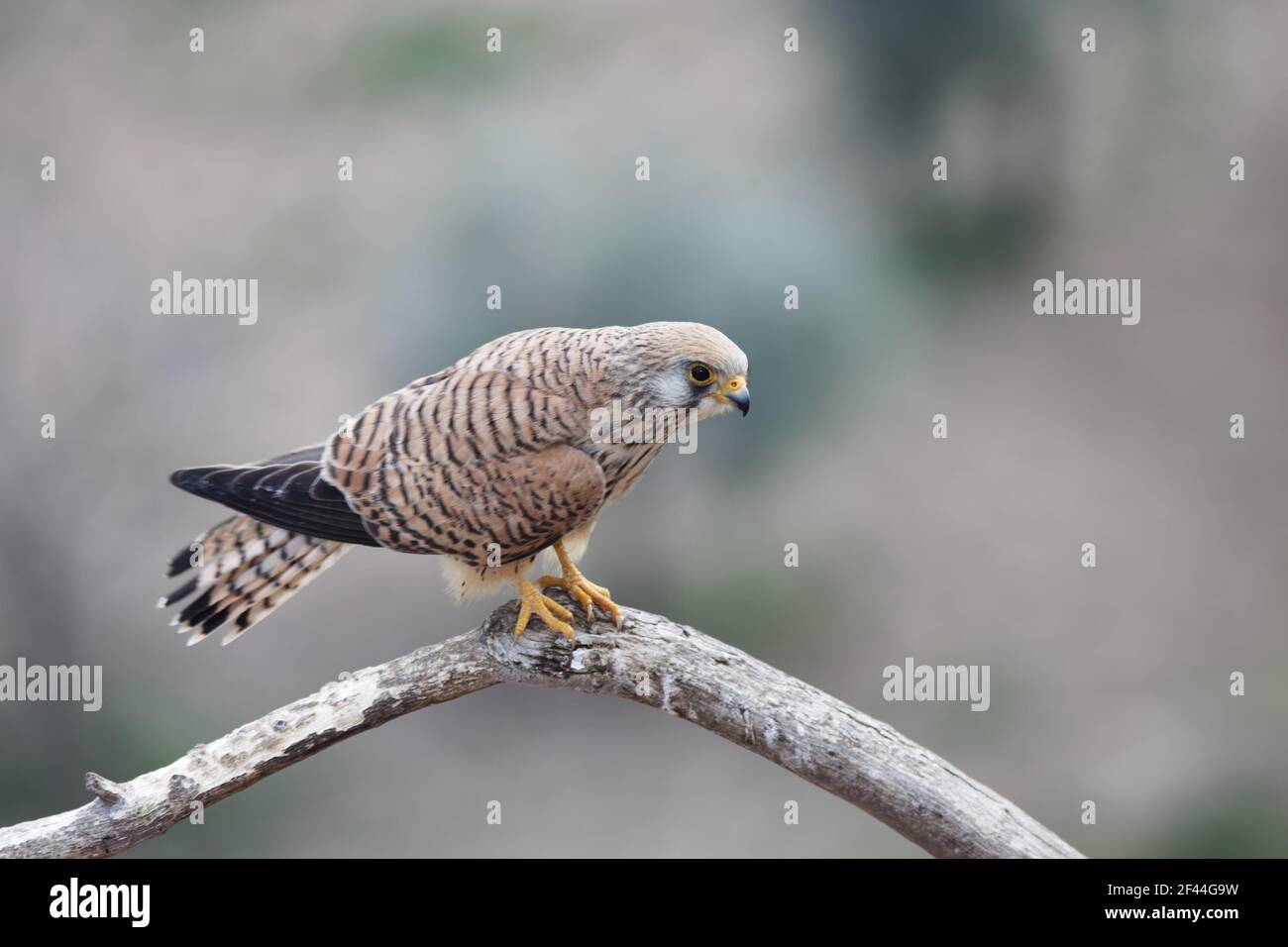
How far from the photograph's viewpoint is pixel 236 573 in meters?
2.63

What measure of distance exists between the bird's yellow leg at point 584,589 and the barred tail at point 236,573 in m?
0.54

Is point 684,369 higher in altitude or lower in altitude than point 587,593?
higher

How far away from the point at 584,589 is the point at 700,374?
0.61m

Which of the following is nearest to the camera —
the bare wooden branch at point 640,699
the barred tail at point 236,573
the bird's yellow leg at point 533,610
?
the bare wooden branch at point 640,699

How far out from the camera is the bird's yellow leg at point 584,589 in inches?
101

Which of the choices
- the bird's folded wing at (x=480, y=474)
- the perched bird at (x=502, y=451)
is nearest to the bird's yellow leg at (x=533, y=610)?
the perched bird at (x=502, y=451)

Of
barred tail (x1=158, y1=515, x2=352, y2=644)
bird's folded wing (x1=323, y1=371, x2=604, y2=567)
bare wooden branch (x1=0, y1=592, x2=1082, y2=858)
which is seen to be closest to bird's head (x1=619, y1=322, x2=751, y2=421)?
bird's folded wing (x1=323, y1=371, x2=604, y2=567)

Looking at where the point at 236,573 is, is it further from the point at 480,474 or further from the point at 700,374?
the point at 700,374

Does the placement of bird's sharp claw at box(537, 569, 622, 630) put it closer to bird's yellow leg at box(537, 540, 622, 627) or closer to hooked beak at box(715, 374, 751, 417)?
bird's yellow leg at box(537, 540, 622, 627)

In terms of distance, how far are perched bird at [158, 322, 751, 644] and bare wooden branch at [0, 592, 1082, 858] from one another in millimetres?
175

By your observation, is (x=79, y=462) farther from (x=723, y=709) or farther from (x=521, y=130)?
(x=723, y=709)

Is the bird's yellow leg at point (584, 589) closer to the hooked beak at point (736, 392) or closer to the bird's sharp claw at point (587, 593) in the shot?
the bird's sharp claw at point (587, 593)

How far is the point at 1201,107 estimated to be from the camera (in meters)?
6.99

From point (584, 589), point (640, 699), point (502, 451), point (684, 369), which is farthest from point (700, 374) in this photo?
point (640, 699)
